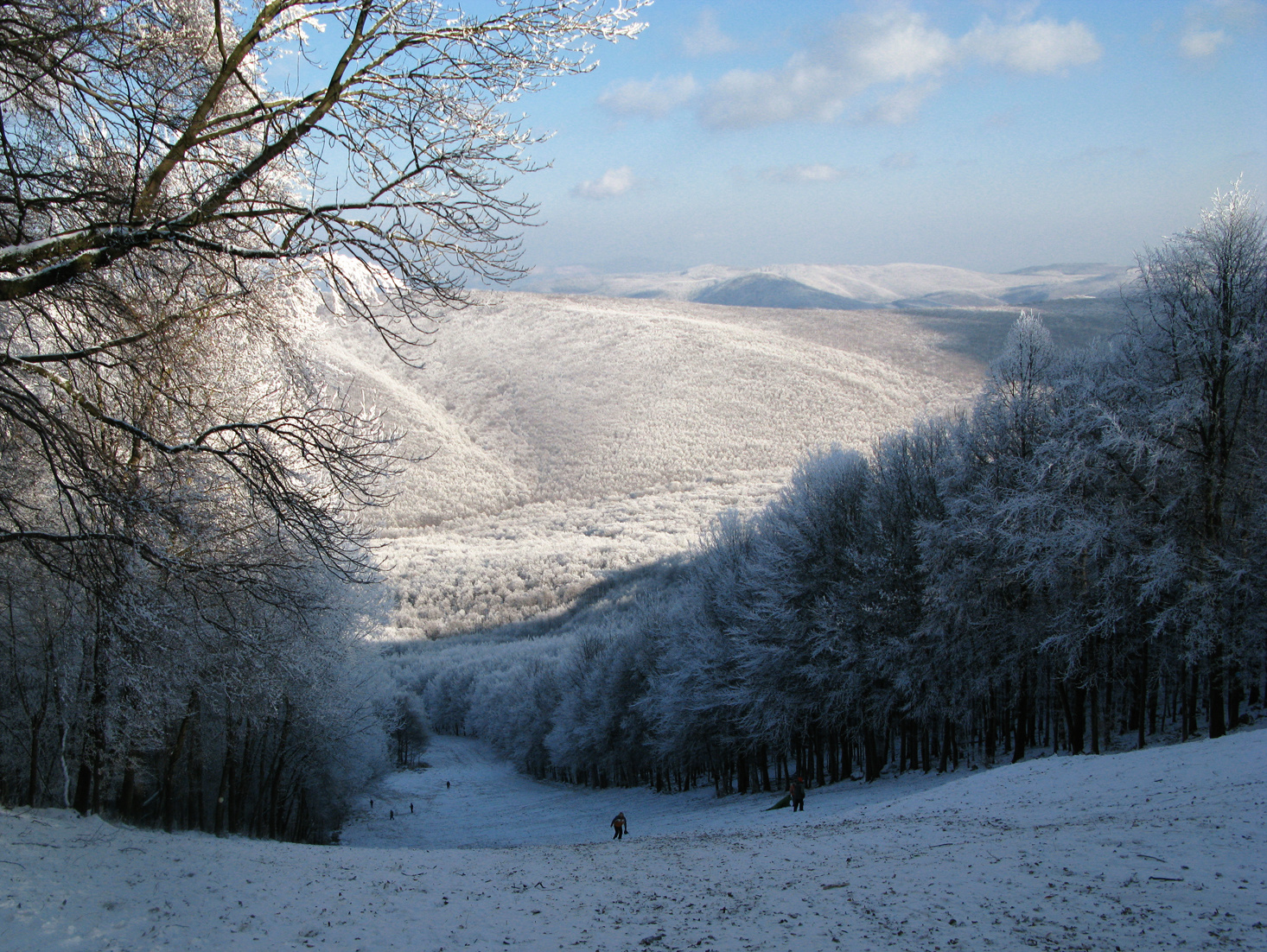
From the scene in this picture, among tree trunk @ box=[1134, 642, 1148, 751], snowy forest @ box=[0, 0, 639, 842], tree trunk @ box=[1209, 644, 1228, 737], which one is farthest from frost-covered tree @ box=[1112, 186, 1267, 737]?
snowy forest @ box=[0, 0, 639, 842]

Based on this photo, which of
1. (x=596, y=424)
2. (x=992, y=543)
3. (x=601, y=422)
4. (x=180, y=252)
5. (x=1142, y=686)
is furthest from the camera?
(x=601, y=422)

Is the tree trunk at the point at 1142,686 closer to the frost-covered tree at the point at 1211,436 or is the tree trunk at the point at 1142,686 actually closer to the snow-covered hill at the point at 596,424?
the frost-covered tree at the point at 1211,436

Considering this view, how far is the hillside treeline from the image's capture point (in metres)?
17.8

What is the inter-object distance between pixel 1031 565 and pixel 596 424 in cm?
12335

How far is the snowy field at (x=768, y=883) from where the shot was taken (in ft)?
24.8

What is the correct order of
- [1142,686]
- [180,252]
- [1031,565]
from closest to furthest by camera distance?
1. [180,252]
2. [1031,565]
3. [1142,686]

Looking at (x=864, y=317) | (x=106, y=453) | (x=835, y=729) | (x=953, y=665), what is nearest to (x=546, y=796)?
(x=835, y=729)

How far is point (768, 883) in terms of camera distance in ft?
34.9

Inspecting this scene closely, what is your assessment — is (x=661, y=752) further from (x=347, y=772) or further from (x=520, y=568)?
(x=520, y=568)

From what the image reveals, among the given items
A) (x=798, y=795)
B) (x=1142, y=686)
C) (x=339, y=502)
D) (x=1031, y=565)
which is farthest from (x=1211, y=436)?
(x=339, y=502)

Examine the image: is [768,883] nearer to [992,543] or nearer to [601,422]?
[992,543]

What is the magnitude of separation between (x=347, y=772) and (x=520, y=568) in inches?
2989

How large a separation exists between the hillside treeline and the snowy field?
4657 millimetres

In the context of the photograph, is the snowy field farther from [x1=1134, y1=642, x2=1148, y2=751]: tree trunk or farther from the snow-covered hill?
the snow-covered hill
